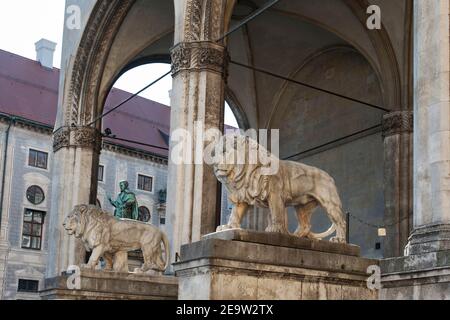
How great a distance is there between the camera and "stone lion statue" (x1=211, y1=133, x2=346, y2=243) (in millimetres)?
11070

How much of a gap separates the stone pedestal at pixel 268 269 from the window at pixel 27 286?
29.5 meters

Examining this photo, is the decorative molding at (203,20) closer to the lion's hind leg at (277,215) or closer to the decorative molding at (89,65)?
the decorative molding at (89,65)

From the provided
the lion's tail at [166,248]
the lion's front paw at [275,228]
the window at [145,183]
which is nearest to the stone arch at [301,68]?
the lion's tail at [166,248]

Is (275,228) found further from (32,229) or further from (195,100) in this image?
(32,229)

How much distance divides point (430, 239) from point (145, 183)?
34769mm

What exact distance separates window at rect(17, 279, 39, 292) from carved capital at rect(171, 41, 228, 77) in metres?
23.1

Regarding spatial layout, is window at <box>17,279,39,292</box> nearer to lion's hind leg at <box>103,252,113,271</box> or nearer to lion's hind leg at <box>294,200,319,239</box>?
lion's hind leg at <box>103,252,113,271</box>

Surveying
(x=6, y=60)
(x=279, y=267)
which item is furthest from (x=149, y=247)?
(x=6, y=60)

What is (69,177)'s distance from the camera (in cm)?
2303

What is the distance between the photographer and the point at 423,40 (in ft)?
36.0

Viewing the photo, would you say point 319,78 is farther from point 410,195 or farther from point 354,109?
point 410,195

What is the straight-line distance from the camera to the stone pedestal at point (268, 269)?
980 cm

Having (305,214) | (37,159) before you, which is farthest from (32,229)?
(305,214)

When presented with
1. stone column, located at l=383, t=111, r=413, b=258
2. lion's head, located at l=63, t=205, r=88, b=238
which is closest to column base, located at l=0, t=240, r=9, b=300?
stone column, located at l=383, t=111, r=413, b=258
